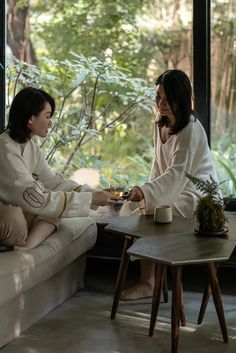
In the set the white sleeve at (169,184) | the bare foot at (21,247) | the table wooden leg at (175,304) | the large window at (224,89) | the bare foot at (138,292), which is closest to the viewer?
the table wooden leg at (175,304)

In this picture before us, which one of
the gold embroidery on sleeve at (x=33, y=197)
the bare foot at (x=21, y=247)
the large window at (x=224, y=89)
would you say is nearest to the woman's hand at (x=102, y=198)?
the gold embroidery on sleeve at (x=33, y=197)

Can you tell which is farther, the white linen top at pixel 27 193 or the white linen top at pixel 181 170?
the white linen top at pixel 181 170

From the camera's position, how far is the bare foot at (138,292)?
3.71 metres

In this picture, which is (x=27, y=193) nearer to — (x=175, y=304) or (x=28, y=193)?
(x=28, y=193)

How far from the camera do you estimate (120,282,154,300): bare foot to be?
371 centimetres

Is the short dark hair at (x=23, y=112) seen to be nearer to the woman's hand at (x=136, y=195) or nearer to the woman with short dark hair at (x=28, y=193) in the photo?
the woman with short dark hair at (x=28, y=193)

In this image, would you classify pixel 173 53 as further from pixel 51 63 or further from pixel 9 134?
pixel 9 134

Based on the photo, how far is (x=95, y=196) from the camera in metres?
3.56

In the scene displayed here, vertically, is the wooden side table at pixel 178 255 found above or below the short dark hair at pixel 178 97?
below

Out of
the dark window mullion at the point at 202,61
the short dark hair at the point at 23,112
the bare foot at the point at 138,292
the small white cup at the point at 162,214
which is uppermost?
the dark window mullion at the point at 202,61

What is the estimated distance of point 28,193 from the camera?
3355 mm

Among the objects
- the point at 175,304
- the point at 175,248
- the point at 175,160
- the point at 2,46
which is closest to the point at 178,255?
the point at 175,248

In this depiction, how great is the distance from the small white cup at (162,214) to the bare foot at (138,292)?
58 centimetres

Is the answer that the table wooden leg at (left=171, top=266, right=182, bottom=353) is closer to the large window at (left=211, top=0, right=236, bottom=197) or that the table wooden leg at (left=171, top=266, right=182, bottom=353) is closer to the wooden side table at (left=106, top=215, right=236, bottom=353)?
the wooden side table at (left=106, top=215, right=236, bottom=353)
